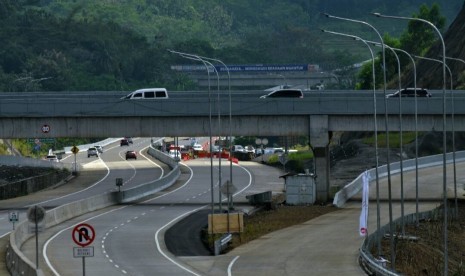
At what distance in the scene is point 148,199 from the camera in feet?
335

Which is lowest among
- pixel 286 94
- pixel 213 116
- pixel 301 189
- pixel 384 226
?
pixel 301 189

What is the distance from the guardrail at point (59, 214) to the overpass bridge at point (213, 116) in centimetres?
477

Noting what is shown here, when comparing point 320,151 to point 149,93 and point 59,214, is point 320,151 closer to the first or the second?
point 149,93

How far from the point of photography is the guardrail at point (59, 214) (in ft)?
173

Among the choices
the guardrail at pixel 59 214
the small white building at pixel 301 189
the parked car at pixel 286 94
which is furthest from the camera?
the parked car at pixel 286 94

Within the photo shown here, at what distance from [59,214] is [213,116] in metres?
17.0

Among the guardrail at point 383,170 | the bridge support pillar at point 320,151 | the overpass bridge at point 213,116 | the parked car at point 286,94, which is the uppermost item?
the parked car at point 286,94

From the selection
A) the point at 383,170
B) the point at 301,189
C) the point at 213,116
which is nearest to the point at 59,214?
the point at 213,116

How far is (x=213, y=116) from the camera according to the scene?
9406 cm

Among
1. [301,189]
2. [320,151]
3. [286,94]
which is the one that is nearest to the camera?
[301,189]

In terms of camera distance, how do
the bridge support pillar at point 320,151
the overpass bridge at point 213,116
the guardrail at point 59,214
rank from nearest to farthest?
the guardrail at point 59,214, the bridge support pillar at point 320,151, the overpass bridge at point 213,116

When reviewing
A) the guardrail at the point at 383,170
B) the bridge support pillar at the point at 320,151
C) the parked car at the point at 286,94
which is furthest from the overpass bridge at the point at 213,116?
the parked car at the point at 286,94

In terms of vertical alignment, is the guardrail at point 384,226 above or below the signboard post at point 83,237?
below

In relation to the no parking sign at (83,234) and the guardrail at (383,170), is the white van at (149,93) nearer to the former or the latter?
the guardrail at (383,170)
